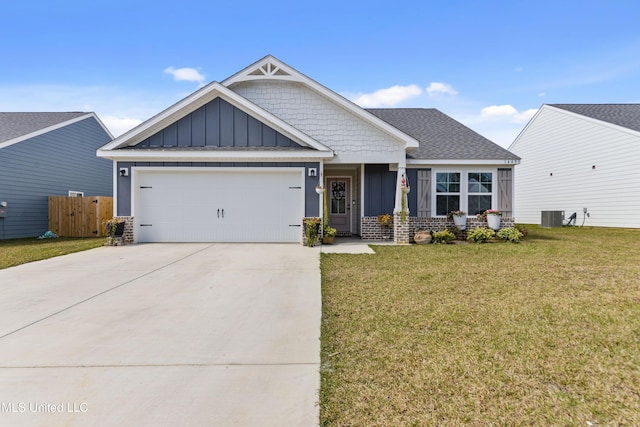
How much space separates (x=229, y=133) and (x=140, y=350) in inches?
347

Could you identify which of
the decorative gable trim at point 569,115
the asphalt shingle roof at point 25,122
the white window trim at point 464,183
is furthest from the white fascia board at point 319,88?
the decorative gable trim at point 569,115

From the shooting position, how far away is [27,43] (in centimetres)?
1463

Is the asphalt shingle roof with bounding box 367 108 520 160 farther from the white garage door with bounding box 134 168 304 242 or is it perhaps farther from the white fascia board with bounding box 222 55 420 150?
the white garage door with bounding box 134 168 304 242

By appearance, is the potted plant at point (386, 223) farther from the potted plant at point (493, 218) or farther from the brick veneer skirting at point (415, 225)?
the potted plant at point (493, 218)

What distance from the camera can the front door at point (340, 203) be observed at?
1405cm

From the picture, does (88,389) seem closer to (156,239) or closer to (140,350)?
(140,350)

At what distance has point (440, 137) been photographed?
13.9m

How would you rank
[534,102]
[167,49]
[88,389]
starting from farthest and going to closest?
[534,102], [167,49], [88,389]

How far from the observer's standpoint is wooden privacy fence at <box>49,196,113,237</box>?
15.1 meters

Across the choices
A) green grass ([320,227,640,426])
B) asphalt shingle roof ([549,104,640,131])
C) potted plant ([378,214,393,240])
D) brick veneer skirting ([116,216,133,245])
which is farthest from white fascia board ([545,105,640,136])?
brick veneer skirting ([116,216,133,245])

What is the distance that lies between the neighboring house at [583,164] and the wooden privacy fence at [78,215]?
2463 centimetres

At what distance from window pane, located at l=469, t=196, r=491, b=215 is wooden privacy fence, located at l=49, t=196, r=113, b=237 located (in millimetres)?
Result: 15360

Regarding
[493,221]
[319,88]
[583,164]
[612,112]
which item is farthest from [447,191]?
[612,112]

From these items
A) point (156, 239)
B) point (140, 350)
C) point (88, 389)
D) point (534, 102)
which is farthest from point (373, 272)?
point (534, 102)
